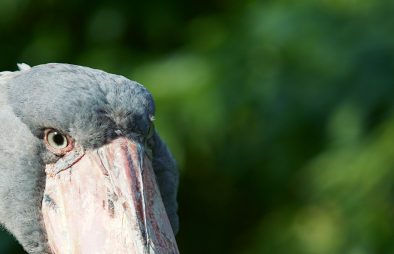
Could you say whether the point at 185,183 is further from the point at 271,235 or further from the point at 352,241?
the point at 352,241

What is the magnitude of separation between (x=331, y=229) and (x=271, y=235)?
0.84 feet

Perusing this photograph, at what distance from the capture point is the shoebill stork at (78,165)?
218 cm

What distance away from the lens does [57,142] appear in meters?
2.24

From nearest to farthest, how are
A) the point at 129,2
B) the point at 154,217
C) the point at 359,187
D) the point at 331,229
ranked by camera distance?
the point at 154,217 → the point at 359,187 → the point at 331,229 → the point at 129,2

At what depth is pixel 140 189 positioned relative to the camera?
221 centimetres

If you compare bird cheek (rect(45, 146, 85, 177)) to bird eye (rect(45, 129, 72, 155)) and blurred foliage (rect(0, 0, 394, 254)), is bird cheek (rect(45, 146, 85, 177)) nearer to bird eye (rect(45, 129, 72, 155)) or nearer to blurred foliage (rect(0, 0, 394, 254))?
bird eye (rect(45, 129, 72, 155))

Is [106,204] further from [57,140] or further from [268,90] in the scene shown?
[268,90]

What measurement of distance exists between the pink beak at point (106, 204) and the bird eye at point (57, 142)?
0.02 meters

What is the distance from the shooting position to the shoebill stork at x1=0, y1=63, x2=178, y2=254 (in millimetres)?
2184

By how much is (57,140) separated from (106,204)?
18cm

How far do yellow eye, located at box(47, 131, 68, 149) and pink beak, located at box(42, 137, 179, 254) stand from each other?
0.10 ft

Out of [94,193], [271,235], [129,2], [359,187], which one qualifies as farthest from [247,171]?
[94,193]

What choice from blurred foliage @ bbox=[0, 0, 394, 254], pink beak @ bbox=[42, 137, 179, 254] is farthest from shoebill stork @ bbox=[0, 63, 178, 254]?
blurred foliage @ bbox=[0, 0, 394, 254]

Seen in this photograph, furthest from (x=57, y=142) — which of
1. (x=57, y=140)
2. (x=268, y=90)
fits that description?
(x=268, y=90)
